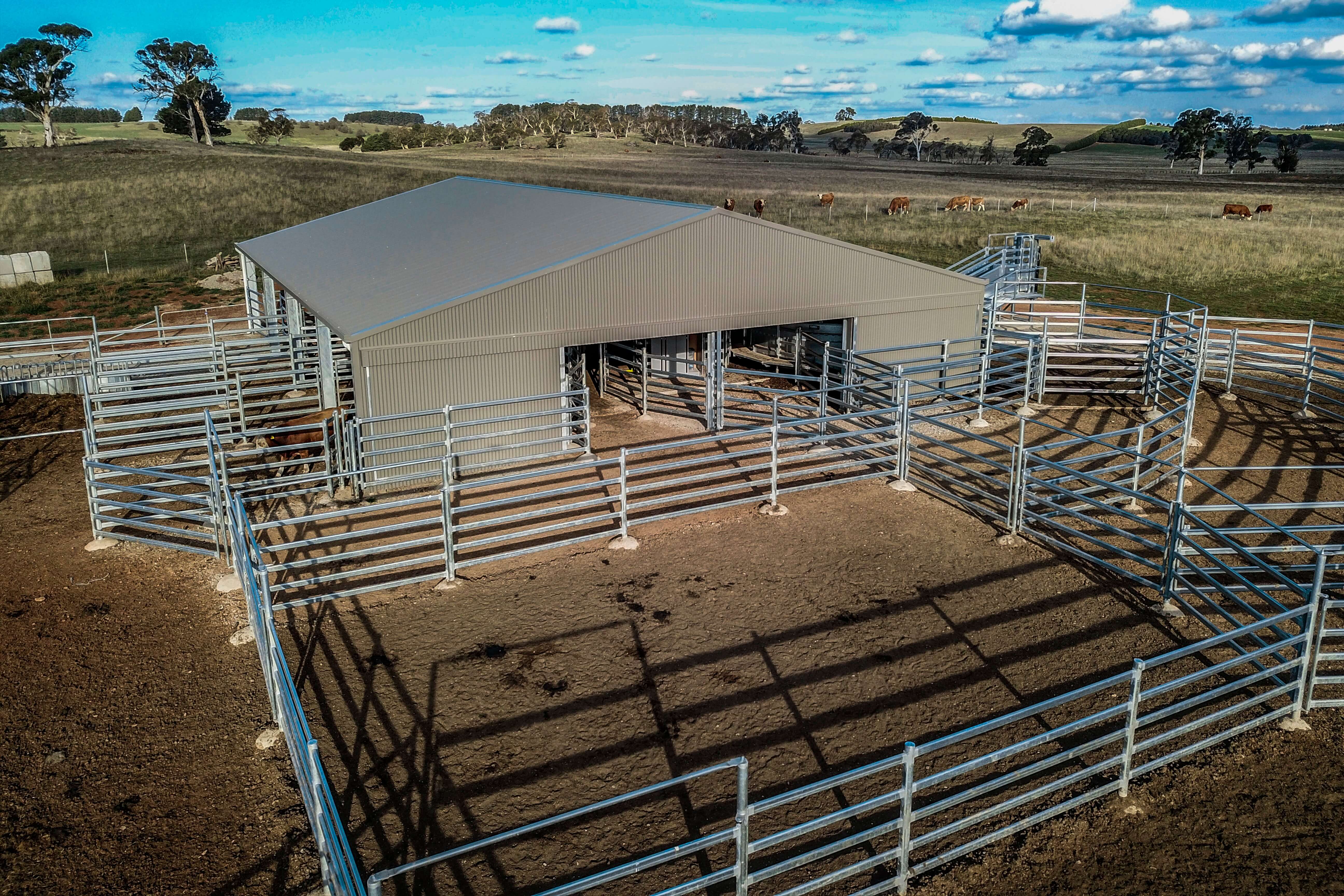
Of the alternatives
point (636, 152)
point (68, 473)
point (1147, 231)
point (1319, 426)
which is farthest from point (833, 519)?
point (636, 152)

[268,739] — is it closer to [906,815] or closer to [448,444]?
[448,444]

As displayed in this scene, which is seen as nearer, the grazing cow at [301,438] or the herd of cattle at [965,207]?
the grazing cow at [301,438]

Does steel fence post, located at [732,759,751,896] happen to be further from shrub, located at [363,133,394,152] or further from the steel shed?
shrub, located at [363,133,394,152]

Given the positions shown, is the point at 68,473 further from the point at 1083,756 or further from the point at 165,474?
the point at 1083,756

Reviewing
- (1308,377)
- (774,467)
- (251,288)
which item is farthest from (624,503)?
(251,288)

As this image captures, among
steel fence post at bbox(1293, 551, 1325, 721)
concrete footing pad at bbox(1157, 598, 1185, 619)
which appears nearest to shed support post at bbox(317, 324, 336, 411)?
concrete footing pad at bbox(1157, 598, 1185, 619)

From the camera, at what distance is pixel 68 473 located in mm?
14477

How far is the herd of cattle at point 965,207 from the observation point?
4494 cm

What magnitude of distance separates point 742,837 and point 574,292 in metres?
10.4

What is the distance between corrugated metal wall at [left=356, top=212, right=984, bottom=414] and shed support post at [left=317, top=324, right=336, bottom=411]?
7.31 ft

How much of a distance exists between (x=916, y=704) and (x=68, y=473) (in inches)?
507

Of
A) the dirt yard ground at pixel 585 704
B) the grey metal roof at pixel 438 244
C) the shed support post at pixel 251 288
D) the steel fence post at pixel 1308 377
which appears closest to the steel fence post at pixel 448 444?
the dirt yard ground at pixel 585 704

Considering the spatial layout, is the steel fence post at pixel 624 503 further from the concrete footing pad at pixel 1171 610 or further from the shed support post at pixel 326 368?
the shed support post at pixel 326 368

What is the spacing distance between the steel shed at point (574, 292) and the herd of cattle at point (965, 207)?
994 inches
